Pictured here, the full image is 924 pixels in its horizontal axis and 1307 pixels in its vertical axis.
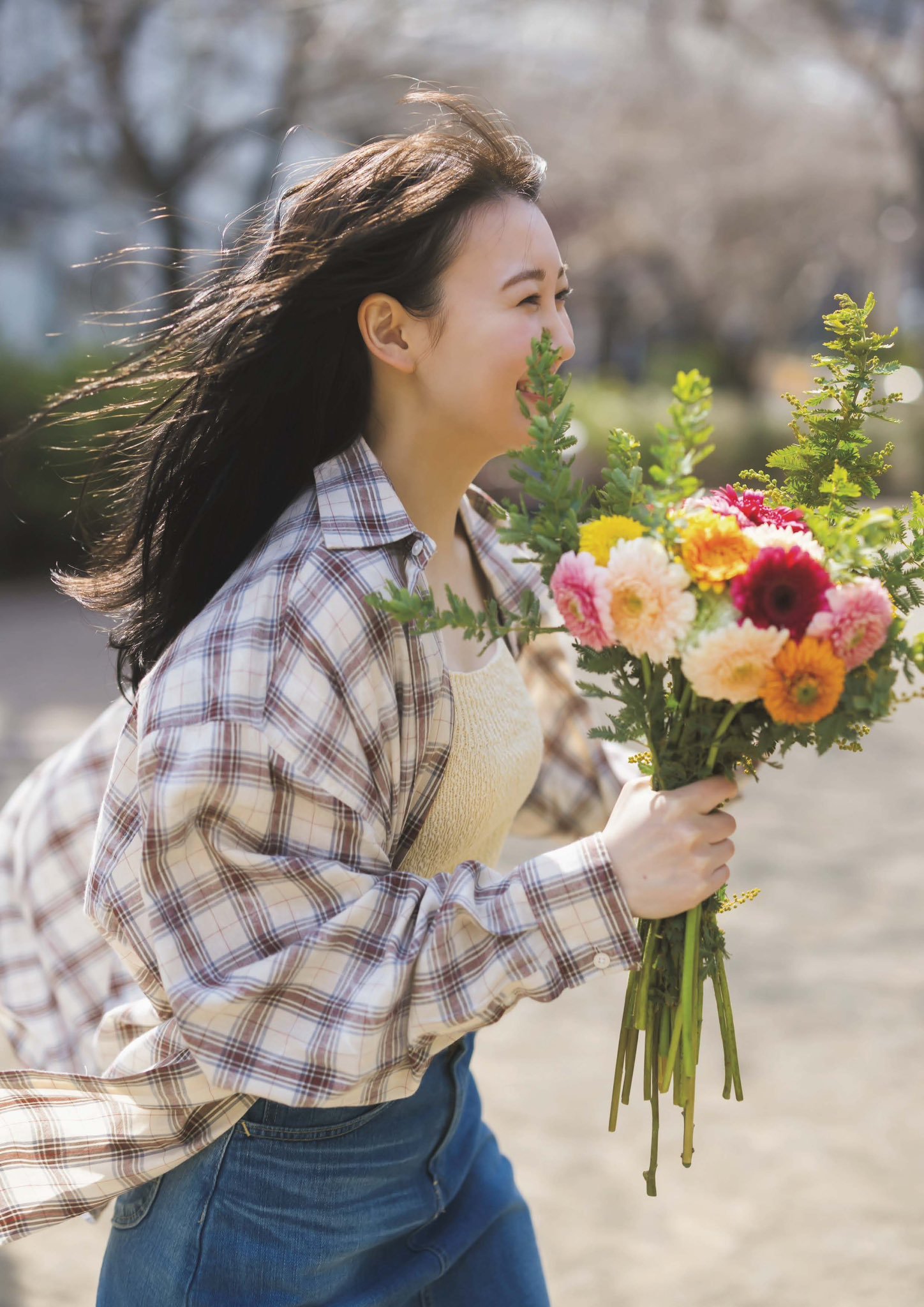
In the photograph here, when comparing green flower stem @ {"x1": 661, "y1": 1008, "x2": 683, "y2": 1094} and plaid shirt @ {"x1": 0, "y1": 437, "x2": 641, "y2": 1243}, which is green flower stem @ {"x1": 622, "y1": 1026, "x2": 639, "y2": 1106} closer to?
green flower stem @ {"x1": 661, "y1": 1008, "x2": 683, "y2": 1094}

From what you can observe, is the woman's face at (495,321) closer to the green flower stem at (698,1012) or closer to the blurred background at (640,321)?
the blurred background at (640,321)

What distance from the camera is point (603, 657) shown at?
1520 mm

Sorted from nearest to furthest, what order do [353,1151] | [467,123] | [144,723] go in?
[144,723], [353,1151], [467,123]

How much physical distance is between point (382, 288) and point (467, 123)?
31cm

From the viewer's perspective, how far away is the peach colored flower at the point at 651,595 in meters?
1.40

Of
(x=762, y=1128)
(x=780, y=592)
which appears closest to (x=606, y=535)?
(x=780, y=592)

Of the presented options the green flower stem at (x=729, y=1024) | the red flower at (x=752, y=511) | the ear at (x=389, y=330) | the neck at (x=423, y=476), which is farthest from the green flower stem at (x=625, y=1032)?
the ear at (x=389, y=330)

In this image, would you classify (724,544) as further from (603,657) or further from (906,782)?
(906,782)

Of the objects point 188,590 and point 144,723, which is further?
point 188,590

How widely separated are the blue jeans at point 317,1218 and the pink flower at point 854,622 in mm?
809

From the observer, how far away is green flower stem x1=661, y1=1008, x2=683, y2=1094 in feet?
5.29

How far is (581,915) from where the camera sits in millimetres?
1519

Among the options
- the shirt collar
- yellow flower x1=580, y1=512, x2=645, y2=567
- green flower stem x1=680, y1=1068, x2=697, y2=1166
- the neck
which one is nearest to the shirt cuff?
green flower stem x1=680, y1=1068, x2=697, y2=1166

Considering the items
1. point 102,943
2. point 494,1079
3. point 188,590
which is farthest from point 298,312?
point 494,1079
